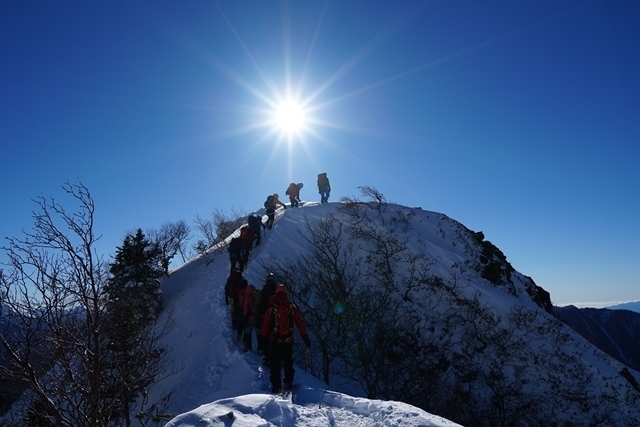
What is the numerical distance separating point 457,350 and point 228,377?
11.4 metres

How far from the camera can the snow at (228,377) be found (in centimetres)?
A: 575

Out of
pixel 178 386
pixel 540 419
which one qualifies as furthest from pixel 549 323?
pixel 178 386

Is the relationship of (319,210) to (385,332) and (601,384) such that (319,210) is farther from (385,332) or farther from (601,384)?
(601,384)

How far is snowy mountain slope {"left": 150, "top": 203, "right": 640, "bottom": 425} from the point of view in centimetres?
1173

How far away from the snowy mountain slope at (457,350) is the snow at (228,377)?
59mm

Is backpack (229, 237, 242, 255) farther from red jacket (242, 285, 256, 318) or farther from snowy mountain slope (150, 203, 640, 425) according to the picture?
red jacket (242, 285, 256, 318)

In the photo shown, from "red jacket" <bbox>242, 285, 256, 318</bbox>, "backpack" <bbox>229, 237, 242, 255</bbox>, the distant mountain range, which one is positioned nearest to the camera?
"red jacket" <bbox>242, 285, 256, 318</bbox>

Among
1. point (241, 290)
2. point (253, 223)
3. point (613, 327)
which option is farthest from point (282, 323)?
point (613, 327)

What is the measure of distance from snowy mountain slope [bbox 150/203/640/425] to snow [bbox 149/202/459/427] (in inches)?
2.3

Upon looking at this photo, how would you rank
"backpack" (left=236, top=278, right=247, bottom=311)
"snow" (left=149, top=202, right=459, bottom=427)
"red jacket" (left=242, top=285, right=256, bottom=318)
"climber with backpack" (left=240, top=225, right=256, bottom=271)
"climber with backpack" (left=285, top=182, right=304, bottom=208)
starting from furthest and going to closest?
1. "climber with backpack" (left=285, top=182, right=304, bottom=208)
2. "climber with backpack" (left=240, top=225, right=256, bottom=271)
3. "backpack" (left=236, top=278, right=247, bottom=311)
4. "red jacket" (left=242, top=285, right=256, bottom=318)
5. "snow" (left=149, top=202, right=459, bottom=427)

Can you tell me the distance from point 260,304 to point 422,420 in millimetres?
5508

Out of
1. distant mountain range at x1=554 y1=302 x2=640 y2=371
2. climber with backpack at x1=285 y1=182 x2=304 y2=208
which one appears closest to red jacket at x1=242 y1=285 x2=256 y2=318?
climber with backpack at x1=285 y1=182 x2=304 y2=208

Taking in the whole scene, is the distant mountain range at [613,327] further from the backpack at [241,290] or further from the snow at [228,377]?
the backpack at [241,290]

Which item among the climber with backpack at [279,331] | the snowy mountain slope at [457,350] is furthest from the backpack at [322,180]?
the climber with backpack at [279,331]
